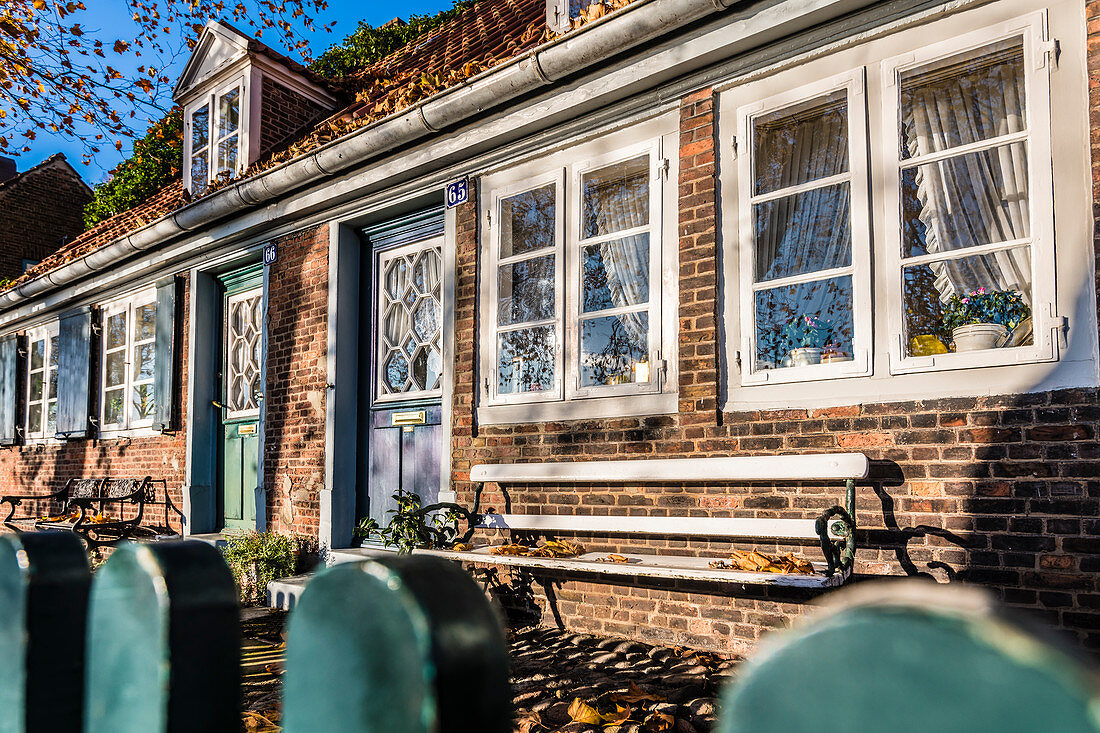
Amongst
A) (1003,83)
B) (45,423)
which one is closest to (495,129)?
(1003,83)

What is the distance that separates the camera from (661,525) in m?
4.86

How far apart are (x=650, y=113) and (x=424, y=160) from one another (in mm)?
2100

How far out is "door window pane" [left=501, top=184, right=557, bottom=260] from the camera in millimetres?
5820

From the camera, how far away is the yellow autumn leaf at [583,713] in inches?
134

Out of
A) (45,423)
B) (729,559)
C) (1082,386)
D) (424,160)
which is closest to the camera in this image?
(1082,386)

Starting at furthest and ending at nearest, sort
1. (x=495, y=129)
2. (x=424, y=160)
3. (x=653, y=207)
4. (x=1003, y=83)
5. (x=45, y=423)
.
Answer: (x=45, y=423)
(x=424, y=160)
(x=495, y=129)
(x=653, y=207)
(x=1003, y=83)

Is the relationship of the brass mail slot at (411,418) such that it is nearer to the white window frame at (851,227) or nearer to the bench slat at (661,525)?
the bench slat at (661,525)

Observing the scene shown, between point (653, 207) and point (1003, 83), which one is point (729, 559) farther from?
point (1003, 83)

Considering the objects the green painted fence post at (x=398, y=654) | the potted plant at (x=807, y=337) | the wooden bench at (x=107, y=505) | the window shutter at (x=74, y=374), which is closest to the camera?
the green painted fence post at (x=398, y=654)

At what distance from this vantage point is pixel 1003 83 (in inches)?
158

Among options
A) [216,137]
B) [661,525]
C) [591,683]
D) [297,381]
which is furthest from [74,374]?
[591,683]

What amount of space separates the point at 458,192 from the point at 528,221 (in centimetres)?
75

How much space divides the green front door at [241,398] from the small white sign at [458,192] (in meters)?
3.07

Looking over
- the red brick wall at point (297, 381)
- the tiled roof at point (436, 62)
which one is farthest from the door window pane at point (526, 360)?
the red brick wall at point (297, 381)
